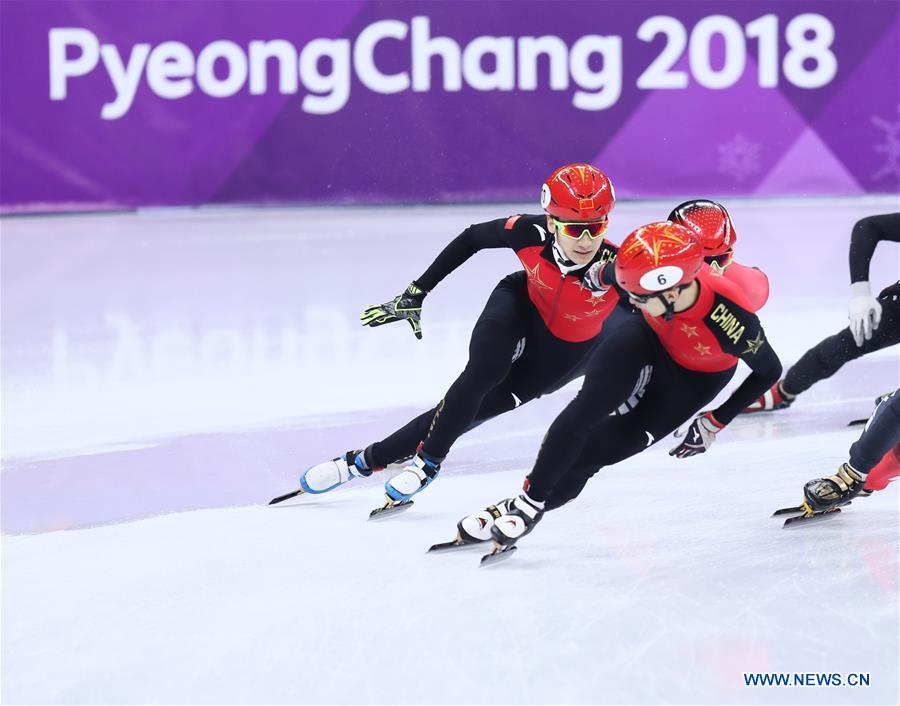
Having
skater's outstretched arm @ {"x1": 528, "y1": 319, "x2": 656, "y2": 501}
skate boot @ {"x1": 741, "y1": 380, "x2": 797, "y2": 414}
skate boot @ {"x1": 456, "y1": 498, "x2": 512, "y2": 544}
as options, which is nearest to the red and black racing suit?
skater's outstretched arm @ {"x1": 528, "y1": 319, "x2": 656, "y2": 501}

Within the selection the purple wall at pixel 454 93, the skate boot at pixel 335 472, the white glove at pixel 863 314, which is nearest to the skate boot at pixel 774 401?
the white glove at pixel 863 314

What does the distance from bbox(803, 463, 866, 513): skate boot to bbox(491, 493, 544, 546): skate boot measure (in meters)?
0.78

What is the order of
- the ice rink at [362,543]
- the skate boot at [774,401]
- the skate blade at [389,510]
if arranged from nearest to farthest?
the ice rink at [362,543] → the skate blade at [389,510] → the skate boot at [774,401]

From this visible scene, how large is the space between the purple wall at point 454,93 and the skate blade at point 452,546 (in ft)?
25.9

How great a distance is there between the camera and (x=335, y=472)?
387cm

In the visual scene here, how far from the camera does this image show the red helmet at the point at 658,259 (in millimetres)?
3029

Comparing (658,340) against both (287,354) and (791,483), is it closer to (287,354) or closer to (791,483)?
(791,483)

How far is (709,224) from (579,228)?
36 centimetres

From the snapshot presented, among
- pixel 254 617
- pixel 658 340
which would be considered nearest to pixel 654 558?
pixel 658 340

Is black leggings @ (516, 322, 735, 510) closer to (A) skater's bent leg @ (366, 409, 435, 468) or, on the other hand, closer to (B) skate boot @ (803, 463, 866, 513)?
(B) skate boot @ (803, 463, 866, 513)

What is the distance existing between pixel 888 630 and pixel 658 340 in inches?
37.8

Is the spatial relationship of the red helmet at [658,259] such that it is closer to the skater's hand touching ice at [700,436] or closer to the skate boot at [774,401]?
the skater's hand touching ice at [700,436]

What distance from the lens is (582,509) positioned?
3.70 meters

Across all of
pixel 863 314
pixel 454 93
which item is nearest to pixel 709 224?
pixel 863 314
